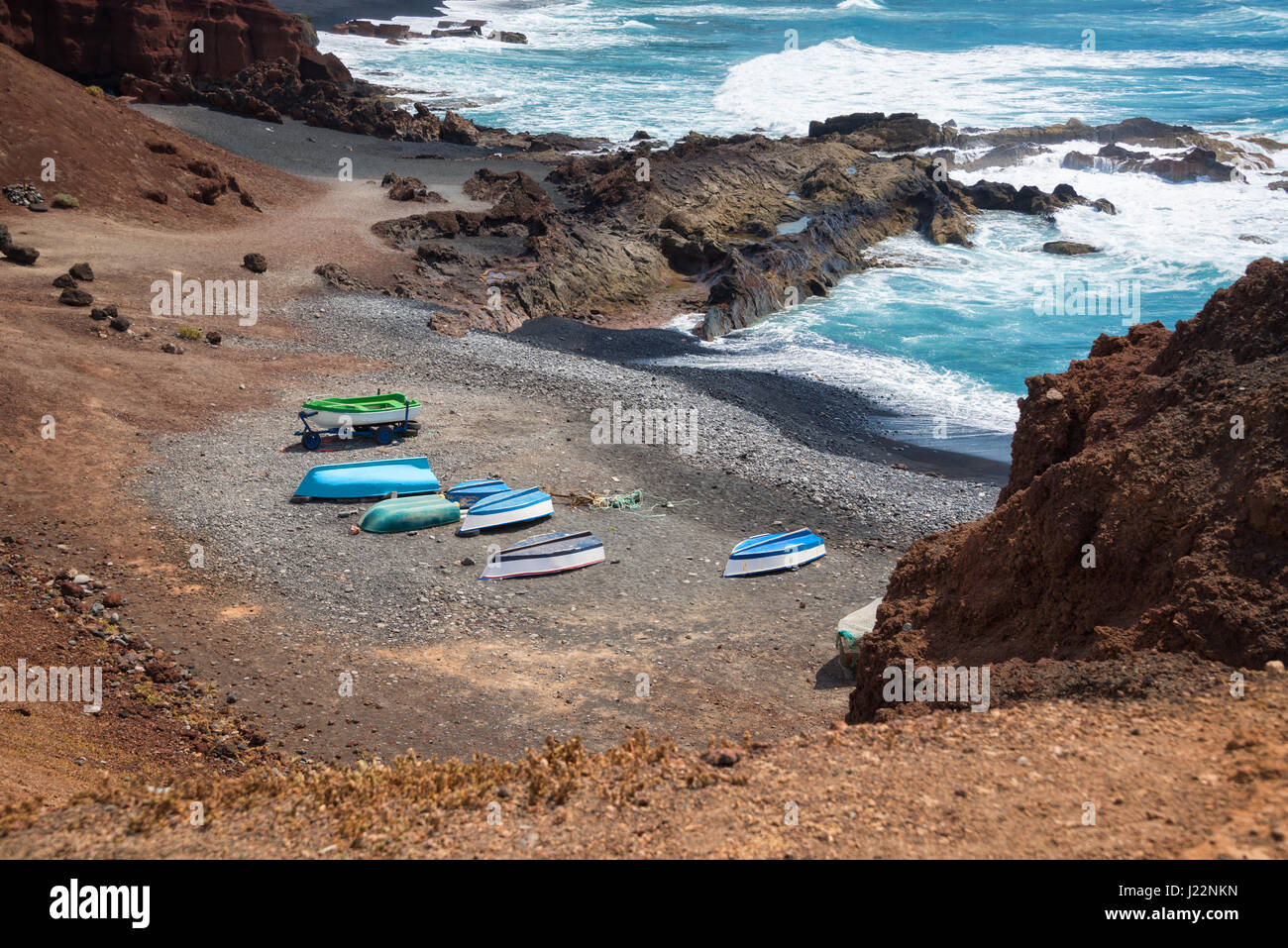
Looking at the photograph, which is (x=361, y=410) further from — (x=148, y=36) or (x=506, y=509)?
(x=148, y=36)

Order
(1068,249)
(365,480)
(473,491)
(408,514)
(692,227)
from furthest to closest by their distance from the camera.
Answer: (1068,249) → (692,227) → (473,491) → (365,480) → (408,514)

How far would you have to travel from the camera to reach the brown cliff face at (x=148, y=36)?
3944 cm

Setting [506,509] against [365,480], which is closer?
[506,509]

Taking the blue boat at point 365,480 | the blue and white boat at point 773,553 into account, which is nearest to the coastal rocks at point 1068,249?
the blue and white boat at point 773,553

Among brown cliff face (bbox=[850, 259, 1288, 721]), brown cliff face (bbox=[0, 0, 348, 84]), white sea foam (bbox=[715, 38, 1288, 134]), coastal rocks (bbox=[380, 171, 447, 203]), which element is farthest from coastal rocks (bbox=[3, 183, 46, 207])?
white sea foam (bbox=[715, 38, 1288, 134])

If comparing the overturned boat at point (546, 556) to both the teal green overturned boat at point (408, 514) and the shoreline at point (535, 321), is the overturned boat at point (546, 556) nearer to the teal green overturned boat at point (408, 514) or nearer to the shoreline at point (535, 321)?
the teal green overturned boat at point (408, 514)

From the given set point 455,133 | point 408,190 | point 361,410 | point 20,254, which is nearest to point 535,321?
point 361,410

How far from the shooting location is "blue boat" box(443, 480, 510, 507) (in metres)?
16.0

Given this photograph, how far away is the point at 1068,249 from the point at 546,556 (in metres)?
29.8

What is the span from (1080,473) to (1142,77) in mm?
68903

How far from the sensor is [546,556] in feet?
46.4

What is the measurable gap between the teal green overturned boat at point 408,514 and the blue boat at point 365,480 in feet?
1.51

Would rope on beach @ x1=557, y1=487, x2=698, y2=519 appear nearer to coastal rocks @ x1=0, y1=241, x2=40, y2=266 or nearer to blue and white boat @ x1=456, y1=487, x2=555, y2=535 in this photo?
blue and white boat @ x1=456, y1=487, x2=555, y2=535

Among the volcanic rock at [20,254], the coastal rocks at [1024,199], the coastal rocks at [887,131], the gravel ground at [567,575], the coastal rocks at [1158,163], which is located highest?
the coastal rocks at [887,131]
